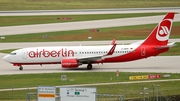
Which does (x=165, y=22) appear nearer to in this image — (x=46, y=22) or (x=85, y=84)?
(x=85, y=84)

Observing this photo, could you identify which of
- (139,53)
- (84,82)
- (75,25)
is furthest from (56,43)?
(84,82)

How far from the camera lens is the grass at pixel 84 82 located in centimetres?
4434

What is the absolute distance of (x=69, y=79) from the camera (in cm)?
5400

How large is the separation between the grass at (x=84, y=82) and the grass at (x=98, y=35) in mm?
32644

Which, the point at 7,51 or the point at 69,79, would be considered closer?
the point at 69,79

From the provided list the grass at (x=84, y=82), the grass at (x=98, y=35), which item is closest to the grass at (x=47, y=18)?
the grass at (x=98, y=35)

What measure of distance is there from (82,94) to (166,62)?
39.7 metres

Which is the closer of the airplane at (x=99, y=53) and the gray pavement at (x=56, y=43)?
the airplane at (x=99, y=53)

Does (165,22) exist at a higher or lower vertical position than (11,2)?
lower

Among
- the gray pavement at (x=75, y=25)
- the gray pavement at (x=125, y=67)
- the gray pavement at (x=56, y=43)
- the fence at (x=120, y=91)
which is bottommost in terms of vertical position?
the fence at (x=120, y=91)

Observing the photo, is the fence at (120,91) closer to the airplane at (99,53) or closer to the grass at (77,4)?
the airplane at (99,53)

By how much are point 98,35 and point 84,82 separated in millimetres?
43057

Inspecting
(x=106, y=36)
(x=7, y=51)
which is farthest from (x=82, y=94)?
(x=106, y=36)

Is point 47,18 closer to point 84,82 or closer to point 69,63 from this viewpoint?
point 69,63
